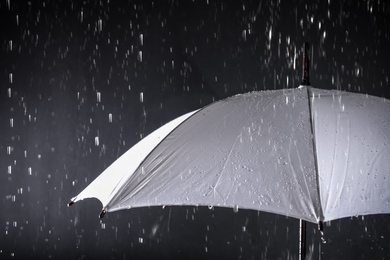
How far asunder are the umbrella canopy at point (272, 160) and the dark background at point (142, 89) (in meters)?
1.91

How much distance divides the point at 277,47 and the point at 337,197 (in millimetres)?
2450

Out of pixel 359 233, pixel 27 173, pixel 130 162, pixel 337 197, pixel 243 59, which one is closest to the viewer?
pixel 337 197

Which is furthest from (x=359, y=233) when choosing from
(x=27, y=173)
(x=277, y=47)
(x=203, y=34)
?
(x=27, y=173)

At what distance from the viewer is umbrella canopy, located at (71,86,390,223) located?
1.74 meters

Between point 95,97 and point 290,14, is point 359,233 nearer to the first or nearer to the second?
point 290,14

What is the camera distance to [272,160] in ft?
6.02

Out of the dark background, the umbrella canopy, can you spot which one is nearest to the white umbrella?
the umbrella canopy

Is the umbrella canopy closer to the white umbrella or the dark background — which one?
the white umbrella

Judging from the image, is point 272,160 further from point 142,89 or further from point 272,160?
point 142,89

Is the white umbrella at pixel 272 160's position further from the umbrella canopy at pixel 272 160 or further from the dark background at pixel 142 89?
the dark background at pixel 142 89

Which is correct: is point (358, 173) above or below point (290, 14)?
below

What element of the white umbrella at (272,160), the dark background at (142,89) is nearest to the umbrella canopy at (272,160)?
the white umbrella at (272,160)

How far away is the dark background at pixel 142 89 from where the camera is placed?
3.89 metres

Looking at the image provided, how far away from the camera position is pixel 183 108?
13.4 ft
